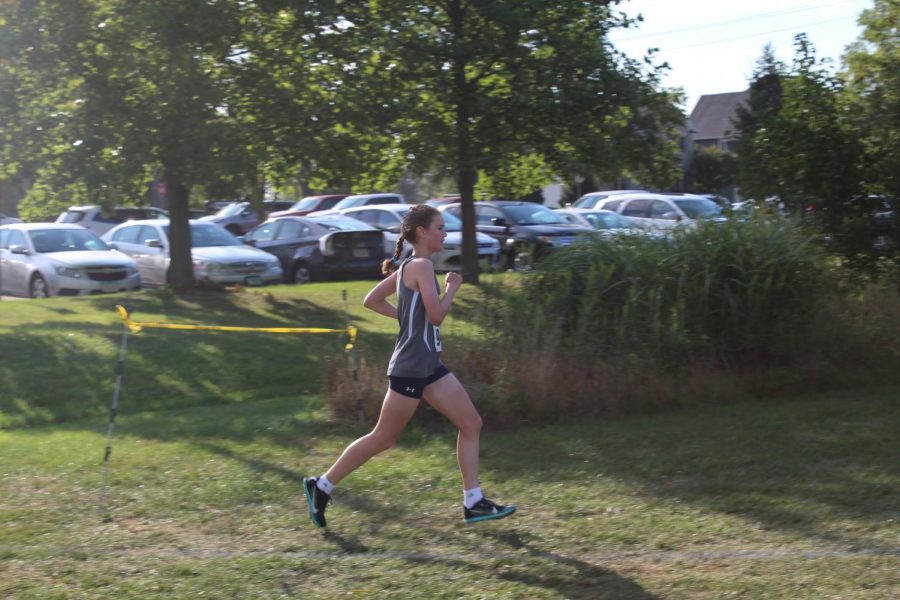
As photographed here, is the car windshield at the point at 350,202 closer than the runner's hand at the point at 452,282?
No

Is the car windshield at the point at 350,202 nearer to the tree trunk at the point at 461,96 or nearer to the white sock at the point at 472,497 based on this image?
the tree trunk at the point at 461,96

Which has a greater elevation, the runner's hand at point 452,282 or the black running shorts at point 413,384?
the runner's hand at point 452,282

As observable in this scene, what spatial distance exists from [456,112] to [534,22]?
2.00 metres

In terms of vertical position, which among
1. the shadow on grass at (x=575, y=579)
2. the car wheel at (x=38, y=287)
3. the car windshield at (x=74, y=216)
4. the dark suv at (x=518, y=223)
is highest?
the car windshield at (x=74, y=216)

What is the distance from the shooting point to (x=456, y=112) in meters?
18.0

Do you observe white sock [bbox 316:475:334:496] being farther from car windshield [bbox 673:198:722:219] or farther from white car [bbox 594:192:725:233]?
car windshield [bbox 673:198:722:219]

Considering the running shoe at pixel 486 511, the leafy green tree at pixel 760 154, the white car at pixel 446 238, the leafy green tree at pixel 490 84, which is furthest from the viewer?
the white car at pixel 446 238

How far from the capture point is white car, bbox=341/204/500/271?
2270cm

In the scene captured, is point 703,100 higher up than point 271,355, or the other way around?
point 703,100

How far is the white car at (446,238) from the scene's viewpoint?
74.5ft

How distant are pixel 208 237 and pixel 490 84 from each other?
24.8 feet

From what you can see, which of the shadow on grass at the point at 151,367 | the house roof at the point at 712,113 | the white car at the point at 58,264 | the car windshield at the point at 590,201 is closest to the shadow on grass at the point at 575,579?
the shadow on grass at the point at 151,367

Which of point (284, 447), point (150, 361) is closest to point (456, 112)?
point (150, 361)

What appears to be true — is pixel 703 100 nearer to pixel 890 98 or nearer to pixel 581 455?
pixel 890 98
